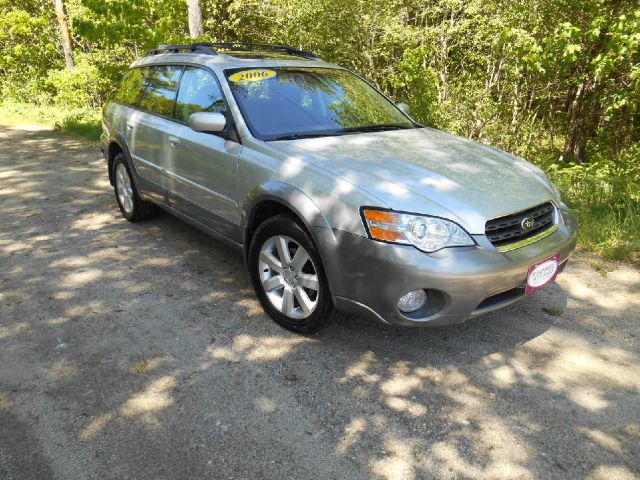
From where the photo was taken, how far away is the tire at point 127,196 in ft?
17.9

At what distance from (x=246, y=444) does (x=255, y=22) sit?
14297 mm

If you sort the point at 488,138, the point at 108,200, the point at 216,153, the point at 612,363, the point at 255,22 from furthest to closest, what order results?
1. the point at 255,22
2. the point at 488,138
3. the point at 108,200
4. the point at 216,153
5. the point at 612,363

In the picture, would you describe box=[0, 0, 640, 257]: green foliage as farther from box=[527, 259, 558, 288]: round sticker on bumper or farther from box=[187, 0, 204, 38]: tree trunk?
box=[527, 259, 558, 288]: round sticker on bumper

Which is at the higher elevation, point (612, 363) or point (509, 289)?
point (509, 289)

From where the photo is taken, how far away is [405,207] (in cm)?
282

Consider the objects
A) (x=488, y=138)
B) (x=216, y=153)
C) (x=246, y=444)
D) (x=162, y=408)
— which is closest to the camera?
(x=246, y=444)

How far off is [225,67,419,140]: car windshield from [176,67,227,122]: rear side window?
142mm

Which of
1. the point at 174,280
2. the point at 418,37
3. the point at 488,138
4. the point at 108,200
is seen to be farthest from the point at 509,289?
the point at 418,37

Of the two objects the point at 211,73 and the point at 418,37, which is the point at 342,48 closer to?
the point at 418,37

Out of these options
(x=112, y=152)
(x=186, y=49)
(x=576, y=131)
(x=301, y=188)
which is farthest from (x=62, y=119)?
(x=301, y=188)

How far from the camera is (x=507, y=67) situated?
8.39 meters

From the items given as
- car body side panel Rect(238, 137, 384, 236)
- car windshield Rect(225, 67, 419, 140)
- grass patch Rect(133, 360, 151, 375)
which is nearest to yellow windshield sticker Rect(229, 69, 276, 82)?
car windshield Rect(225, 67, 419, 140)

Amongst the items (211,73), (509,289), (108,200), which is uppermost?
(211,73)

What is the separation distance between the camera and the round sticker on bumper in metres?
3.03
